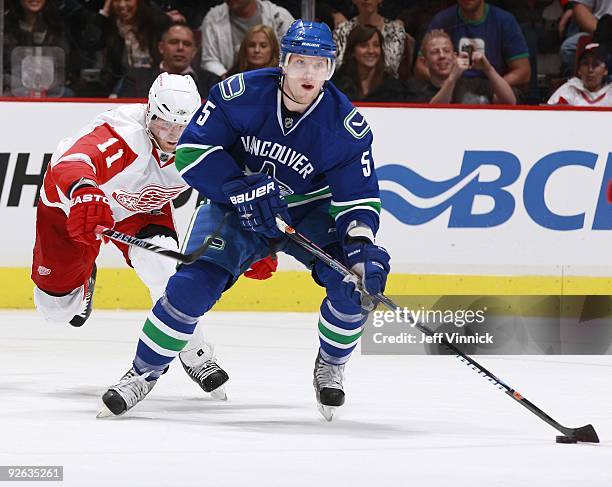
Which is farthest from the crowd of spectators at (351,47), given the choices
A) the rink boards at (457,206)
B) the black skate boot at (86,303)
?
the black skate boot at (86,303)

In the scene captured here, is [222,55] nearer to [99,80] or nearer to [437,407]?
[99,80]

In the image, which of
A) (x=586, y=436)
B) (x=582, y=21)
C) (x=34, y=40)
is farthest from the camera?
(x=582, y=21)

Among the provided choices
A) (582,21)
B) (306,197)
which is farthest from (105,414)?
(582,21)

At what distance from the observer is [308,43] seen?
3635 mm

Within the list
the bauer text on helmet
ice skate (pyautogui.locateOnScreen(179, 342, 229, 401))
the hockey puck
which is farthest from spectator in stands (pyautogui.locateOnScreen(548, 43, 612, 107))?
the hockey puck

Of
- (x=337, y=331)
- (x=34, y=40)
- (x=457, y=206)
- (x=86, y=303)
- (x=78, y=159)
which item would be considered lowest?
(x=457, y=206)

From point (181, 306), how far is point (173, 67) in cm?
328

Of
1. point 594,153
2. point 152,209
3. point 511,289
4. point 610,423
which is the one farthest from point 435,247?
point 610,423

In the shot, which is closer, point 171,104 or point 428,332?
point 428,332

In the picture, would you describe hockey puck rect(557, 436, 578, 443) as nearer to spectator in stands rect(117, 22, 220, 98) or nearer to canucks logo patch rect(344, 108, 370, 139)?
canucks logo patch rect(344, 108, 370, 139)

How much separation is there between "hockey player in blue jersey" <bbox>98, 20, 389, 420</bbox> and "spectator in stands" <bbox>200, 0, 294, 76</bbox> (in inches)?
117

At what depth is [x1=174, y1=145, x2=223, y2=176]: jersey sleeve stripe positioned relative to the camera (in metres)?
3.72

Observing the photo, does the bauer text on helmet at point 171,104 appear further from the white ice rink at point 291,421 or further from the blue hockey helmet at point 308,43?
the white ice rink at point 291,421

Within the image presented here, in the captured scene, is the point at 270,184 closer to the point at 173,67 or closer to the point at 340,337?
the point at 340,337
